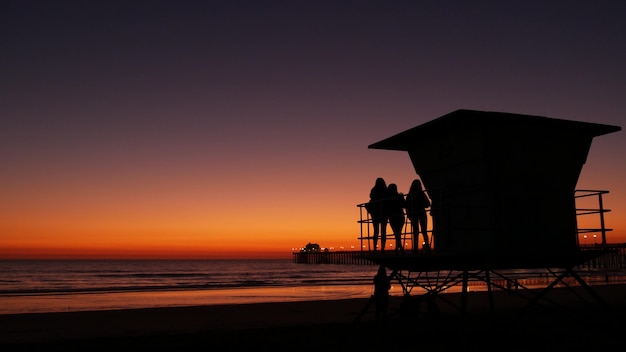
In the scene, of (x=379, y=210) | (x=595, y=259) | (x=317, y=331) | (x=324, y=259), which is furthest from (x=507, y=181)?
(x=324, y=259)

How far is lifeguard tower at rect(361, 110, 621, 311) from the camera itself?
11.8 meters

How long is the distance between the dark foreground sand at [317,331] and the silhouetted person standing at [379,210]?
2.06 m

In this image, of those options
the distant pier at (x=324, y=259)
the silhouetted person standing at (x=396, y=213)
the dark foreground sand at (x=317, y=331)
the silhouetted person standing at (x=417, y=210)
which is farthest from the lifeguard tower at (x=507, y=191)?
the distant pier at (x=324, y=259)

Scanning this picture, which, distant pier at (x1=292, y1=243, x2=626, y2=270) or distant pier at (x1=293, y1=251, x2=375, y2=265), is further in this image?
distant pier at (x1=293, y1=251, x2=375, y2=265)

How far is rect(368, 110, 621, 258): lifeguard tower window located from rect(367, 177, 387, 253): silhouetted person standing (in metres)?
1.31

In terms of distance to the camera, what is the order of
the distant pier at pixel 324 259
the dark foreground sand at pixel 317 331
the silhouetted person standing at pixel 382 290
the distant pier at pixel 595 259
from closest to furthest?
1. the dark foreground sand at pixel 317 331
2. the silhouetted person standing at pixel 382 290
3. the distant pier at pixel 595 259
4. the distant pier at pixel 324 259

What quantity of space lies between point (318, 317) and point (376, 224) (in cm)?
586

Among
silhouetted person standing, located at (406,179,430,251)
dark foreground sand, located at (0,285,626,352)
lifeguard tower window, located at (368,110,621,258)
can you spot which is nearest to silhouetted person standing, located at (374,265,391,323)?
dark foreground sand, located at (0,285,626,352)

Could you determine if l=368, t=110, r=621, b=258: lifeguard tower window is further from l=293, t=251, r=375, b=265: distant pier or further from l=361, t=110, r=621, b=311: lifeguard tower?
l=293, t=251, r=375, b=265: distant pier

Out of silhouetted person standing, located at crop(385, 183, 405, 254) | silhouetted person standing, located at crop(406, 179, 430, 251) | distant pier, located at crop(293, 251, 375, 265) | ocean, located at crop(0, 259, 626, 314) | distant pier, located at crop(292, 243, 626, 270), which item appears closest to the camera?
silhouetted person standing, located at crop(406, 179, 430, 251)

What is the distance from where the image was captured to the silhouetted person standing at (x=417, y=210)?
12977 mm

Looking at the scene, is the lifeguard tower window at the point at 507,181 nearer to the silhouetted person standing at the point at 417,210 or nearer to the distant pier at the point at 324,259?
the silhouetted person standing at the point at 417,210

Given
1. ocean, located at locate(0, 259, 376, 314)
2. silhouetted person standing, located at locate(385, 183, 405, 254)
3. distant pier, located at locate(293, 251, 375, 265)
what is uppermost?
silhouetted person standing, located at locate(385, 183, 405, 254)

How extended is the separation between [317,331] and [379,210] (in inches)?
135
